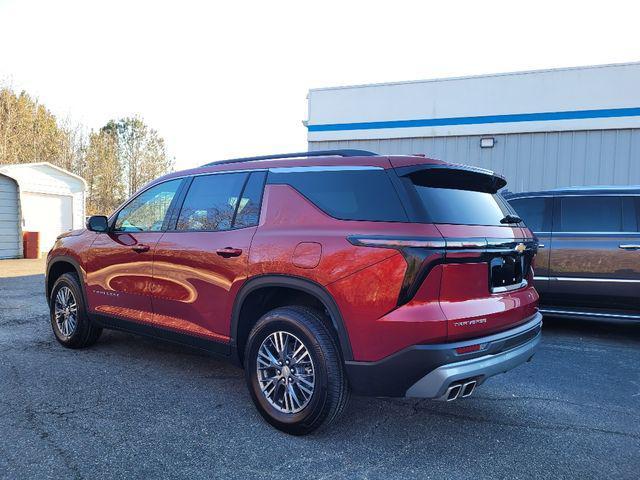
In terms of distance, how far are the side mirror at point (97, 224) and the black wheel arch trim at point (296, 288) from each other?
1.92 m

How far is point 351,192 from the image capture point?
3.11m

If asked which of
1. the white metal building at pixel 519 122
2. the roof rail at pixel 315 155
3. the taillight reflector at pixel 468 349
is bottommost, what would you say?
the taillight reflector at pixel 468 349

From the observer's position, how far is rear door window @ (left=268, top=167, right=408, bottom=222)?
2.91 metres

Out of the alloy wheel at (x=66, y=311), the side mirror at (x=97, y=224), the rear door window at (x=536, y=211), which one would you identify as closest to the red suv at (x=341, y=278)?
the side mirror at (x=97, y=224)

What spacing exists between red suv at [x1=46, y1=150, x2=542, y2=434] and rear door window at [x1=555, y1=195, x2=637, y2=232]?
2.91 metres

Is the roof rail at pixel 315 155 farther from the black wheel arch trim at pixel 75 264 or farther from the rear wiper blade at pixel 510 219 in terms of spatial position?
the black wheel arch trim at pixel 75 264

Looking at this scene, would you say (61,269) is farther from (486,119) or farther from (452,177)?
(486,119)

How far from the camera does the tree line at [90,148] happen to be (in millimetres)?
30125

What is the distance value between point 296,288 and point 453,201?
113 centimetres

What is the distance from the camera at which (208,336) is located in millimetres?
3715

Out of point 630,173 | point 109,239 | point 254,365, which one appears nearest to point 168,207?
point 109,239

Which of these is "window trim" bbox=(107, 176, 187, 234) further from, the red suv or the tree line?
the tree line

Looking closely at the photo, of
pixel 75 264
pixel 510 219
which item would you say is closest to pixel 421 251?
pixel 510 219

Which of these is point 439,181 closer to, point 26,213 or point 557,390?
point 557,390
